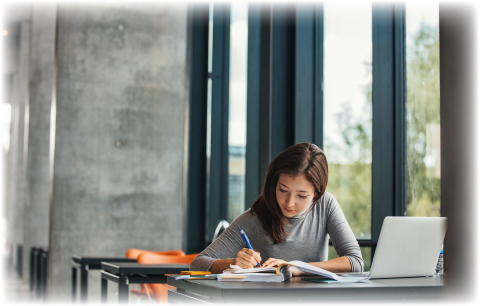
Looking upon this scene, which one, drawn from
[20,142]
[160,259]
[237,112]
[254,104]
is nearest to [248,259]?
[160,259]

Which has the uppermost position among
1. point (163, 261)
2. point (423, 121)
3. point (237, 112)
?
point (237, 112)

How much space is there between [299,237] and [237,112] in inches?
112

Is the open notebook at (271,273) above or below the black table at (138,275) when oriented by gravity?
above

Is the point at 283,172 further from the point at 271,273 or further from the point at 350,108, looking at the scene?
the point at 350,108

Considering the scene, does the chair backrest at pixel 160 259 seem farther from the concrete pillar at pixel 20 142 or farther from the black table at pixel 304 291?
the concrete pillar at pixel 20 142

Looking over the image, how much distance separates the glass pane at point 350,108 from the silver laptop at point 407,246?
1814 mm

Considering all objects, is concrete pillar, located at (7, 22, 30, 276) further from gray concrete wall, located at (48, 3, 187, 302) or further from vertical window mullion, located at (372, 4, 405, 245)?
vertical window mullion, located at (372, 4, 405, 245)

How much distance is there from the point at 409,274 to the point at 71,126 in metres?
4.32

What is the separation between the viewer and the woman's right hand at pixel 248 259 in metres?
2.08

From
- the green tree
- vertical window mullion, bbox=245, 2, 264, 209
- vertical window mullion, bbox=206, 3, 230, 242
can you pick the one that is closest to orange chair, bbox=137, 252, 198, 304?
vertical window mullion, bbox=245, 2, 264, 209

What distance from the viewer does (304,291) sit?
1589mm

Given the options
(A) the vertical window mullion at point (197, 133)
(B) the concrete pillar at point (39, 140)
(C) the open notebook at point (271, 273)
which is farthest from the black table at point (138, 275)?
(B) the concrete pillar at point (39, 140)

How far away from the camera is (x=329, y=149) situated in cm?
423

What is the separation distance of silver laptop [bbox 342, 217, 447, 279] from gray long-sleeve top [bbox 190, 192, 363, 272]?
15.8 inches
